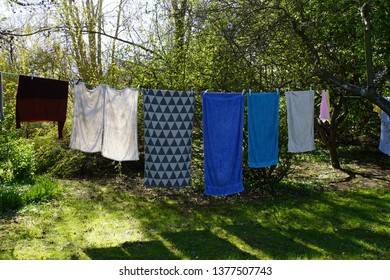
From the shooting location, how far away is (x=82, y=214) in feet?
21.0

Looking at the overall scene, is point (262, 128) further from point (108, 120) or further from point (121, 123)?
point (108, 120)

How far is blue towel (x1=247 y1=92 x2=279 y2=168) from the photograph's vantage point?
5.28 meters

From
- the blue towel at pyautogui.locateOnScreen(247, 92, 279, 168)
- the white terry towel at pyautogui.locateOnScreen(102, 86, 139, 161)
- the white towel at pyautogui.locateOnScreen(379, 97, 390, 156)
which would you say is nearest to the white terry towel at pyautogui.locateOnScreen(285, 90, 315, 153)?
the blue towel at pyautogui.locateOnScreen(247, 92, 279, 168)

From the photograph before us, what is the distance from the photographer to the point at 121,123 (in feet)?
16.8

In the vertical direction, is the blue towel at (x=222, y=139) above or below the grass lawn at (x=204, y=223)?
above

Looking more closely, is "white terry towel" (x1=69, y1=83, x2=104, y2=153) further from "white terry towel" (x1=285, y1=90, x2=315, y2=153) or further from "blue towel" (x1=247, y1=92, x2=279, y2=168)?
"white terry towel" (x1=285, y1=90, x2=315, y2=153)

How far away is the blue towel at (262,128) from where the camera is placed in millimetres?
5281

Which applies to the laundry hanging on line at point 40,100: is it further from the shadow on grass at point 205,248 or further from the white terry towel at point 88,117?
the shadow on grass at point 205,248

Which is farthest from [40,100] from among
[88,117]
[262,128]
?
[262,128]

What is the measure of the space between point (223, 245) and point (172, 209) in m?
1.86

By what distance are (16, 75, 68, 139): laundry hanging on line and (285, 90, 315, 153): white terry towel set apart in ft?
9.86

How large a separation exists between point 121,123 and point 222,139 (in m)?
1.28

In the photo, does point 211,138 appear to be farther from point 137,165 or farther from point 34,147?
point 34,147

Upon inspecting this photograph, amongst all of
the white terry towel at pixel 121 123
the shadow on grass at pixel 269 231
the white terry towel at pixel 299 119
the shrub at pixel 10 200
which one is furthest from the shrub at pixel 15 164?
the white terry towel at pixel 299 119
